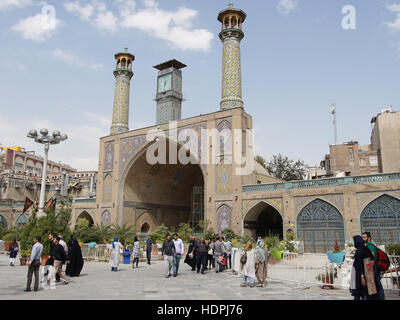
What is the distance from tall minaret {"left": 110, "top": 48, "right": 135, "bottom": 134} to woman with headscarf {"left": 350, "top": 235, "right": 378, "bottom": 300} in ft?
85.2

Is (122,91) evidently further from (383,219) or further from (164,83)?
(383,219)

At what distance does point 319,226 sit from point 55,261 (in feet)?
44.8

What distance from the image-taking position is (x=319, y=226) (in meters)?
18.1

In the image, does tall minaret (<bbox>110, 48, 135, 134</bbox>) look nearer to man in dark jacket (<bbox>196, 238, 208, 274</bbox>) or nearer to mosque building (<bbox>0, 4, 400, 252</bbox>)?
mosque building (<bbox>0, 4, 400, 252</bbox>)

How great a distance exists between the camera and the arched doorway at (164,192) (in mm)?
28234

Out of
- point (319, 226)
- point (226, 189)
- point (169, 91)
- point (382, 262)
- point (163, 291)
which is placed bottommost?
point (163, 291)

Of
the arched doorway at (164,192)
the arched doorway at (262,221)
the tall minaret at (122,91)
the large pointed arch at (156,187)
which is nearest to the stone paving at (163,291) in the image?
the arched doorway at (262,221)

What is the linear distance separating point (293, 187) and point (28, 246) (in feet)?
42.5

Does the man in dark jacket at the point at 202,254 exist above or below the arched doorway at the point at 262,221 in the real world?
below

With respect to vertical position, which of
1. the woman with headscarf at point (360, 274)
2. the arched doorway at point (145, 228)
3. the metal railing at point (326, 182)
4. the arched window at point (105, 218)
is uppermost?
the metal railing at point (326, 182)

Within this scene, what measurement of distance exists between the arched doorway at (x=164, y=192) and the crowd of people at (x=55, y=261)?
16989 mm

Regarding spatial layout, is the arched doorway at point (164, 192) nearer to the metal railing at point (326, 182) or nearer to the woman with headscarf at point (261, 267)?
the metal railing at point (326, 182)

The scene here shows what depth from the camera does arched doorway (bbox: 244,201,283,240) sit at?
2092 centimetres

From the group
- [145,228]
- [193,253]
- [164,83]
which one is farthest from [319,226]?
[164,83]
